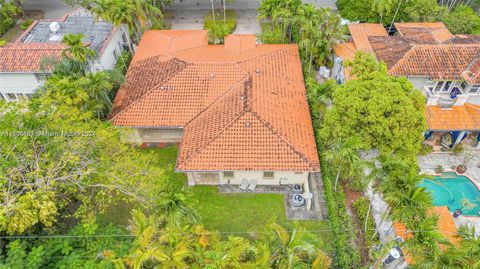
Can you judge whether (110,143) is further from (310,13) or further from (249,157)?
(310,13)

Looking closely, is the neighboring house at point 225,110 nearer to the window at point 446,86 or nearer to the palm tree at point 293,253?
the palm tree at point 293,253

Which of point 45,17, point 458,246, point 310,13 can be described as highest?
point 310,13

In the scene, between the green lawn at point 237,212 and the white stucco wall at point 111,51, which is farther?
the white stucco wall at point 111,51

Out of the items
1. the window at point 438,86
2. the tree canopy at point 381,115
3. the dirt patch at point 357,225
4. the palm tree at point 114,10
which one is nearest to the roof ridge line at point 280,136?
the tree canopy at point 381,115

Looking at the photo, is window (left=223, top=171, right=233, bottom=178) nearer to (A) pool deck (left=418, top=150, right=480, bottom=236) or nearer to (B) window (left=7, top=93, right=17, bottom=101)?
(A) pool deck (left=418, top=150, right=480, bottom=236)

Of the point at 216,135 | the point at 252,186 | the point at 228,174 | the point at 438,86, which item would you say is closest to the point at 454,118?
the point at 438,86

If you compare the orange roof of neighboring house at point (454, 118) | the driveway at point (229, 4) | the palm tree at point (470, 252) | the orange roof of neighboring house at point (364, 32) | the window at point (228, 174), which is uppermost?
the palm tree at point (470, 252)

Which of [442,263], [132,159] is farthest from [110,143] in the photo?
[442,263]
